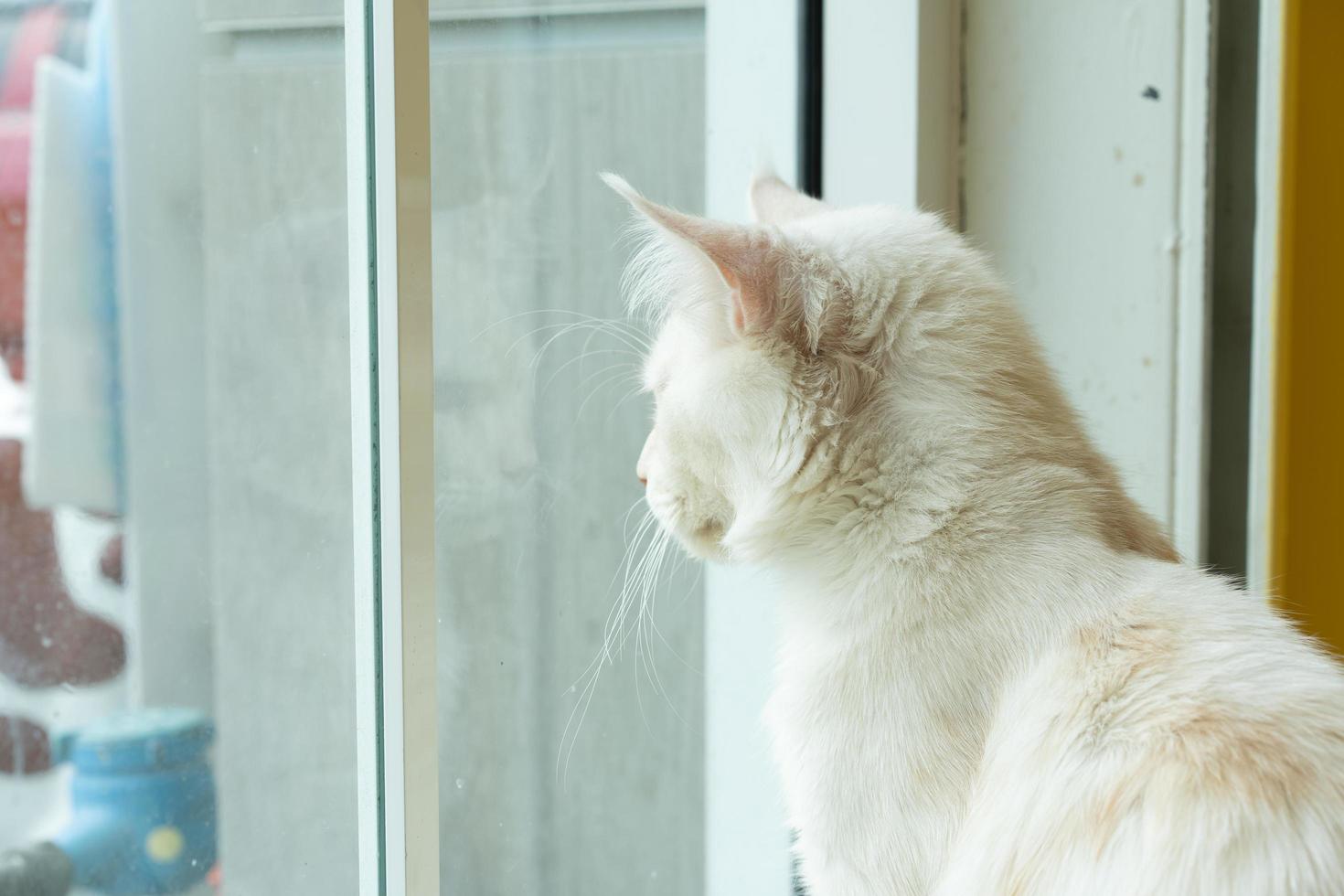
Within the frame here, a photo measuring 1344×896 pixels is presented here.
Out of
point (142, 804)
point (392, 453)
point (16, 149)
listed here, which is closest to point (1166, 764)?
point (392, 453)

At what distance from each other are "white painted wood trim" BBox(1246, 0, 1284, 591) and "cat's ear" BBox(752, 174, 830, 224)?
66 cm

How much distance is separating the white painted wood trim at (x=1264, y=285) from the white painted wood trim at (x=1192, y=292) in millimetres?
57

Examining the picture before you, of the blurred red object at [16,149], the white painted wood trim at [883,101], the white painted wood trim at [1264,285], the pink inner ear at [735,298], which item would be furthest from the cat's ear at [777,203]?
the white painted wood trim at [1264,285]

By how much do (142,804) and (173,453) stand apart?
9.1 inches

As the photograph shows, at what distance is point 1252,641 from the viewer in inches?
28.1

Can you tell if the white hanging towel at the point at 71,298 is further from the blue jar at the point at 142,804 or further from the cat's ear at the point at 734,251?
the cat's ear at the point at 734,251

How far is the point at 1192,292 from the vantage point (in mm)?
1363

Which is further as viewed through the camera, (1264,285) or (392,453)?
(1264,285)

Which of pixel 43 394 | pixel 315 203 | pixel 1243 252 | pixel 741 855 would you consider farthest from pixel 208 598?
pixel 1243 252

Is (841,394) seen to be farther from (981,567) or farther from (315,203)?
(315,203)

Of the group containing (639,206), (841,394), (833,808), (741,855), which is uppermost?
(639,206)

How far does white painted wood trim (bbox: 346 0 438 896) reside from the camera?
0.73 m

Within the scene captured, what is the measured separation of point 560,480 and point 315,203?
A: 43cm

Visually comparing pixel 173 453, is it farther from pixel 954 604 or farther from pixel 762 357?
pixel 954 604
